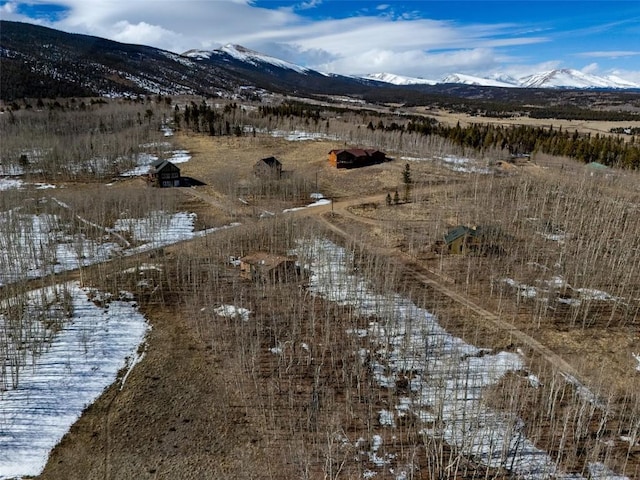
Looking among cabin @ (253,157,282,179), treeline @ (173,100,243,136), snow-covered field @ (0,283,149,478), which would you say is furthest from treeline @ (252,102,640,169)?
snow-covered field @ (0,283,149,478)

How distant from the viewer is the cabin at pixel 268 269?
1160 inches

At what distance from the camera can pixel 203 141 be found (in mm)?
76750

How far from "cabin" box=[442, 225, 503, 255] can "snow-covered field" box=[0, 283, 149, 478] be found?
2088 centimetres

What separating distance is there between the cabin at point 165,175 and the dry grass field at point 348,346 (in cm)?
801

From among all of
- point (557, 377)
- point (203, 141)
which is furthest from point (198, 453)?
point (203, 141)

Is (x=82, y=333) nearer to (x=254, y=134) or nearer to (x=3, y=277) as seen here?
(x=3, y=277)

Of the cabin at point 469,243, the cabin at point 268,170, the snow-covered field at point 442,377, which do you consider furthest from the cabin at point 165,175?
the cabin at point 469,243

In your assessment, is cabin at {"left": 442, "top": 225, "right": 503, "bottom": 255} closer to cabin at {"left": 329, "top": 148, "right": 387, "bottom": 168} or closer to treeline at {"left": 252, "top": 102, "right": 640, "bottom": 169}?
cabin at {"left": 329, "top": 148, "right": 387, "bottom": 168}

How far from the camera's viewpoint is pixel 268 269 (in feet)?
96.7

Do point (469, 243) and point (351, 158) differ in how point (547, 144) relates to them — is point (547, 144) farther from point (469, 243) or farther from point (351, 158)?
point (469, 243)

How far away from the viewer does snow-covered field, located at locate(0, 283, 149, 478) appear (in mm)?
16656

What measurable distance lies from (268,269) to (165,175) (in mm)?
28685

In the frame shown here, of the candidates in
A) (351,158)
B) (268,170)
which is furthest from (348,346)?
(351,158)

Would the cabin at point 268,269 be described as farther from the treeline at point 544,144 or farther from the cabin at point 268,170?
the treeline at point 544,144
